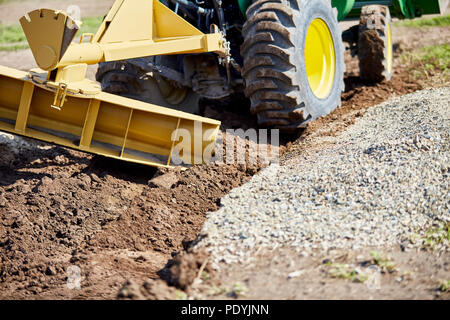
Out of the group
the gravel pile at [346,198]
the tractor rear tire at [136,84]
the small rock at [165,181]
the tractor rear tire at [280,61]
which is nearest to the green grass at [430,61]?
the tractor rear tire at [280,61]

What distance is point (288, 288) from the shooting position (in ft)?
10.3

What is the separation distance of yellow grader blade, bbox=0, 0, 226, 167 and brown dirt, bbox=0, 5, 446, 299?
270mm

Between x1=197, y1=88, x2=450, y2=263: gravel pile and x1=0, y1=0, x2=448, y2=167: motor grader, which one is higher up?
x1=0, y1=0, x2=448, y2=167: motor grader

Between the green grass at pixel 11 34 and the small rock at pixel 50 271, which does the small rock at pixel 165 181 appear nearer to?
the small rock at pixel 50 271

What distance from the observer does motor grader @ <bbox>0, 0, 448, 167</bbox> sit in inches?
180

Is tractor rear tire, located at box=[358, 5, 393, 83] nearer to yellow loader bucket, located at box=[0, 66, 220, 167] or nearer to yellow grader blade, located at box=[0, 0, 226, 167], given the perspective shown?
yellow grader blade, located at box=[0, 0, 226, 167]

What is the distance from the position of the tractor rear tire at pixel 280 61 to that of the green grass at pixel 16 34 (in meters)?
7.00

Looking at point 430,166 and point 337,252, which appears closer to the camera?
point 337,252

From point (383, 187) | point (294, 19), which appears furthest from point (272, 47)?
point (383, 187)

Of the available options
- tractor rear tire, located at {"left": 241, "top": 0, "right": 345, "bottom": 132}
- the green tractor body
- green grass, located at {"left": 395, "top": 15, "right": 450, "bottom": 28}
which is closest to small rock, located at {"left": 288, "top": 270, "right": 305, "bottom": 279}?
tractor rear tire, located at {"left": 241, "top": 0, "right": 345, "bottom": 132}
